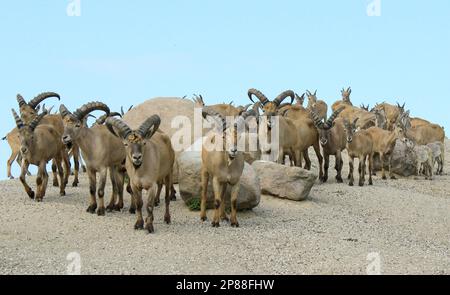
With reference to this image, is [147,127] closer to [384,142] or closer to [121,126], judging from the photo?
[121,126]

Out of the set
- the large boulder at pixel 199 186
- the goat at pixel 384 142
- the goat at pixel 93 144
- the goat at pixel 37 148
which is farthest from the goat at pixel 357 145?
the goat at pixel 37 148

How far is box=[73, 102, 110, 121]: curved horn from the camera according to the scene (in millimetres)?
16344

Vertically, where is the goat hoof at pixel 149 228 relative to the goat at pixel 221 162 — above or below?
below

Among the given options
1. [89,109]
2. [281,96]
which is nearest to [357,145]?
[281,96]

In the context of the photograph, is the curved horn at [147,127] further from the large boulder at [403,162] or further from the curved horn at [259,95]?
the large boulder at [403,162]

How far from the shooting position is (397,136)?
27.1 metres

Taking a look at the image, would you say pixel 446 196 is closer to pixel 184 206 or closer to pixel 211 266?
pixel 184 206

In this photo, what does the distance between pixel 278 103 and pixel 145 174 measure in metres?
9.62

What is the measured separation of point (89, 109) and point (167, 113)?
20.1 feet

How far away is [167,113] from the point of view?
22.5m

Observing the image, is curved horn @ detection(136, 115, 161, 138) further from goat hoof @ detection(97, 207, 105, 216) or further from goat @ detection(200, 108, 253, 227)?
goat hoof @ detection(97, 207, 105, 216)

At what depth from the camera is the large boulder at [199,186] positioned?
56.4 feet

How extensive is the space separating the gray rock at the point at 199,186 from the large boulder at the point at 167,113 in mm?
4078
